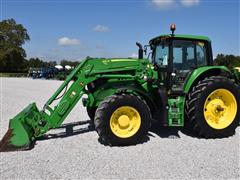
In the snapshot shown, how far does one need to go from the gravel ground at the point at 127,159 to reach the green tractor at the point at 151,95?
368 mm

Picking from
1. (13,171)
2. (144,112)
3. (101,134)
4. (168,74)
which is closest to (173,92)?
(168,74)

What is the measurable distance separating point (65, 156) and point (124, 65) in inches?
103

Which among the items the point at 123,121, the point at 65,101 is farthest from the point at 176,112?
the point at 65,101

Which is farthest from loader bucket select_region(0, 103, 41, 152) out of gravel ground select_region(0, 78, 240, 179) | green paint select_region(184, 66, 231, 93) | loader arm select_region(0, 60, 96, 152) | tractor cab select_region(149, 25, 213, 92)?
green paint select_region(184, 66, 231, 93)

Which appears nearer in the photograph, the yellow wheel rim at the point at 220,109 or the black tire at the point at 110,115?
the black tire at the point at 110,115

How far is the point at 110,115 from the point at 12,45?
7178 cm

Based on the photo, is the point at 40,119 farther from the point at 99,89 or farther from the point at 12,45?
the point at 12,45

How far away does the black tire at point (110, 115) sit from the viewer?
6.39 meters

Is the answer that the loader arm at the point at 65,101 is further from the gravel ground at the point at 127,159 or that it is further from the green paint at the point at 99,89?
the gravel ground at the point at 127,159

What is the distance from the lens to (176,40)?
7320 mm

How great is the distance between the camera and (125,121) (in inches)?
261

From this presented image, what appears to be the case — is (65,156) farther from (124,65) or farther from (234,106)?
(234,106)

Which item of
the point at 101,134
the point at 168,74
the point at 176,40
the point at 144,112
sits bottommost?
the point at 101,134

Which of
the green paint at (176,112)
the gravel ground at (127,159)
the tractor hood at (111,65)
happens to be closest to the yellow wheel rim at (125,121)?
the gravel ground at (127,159)
